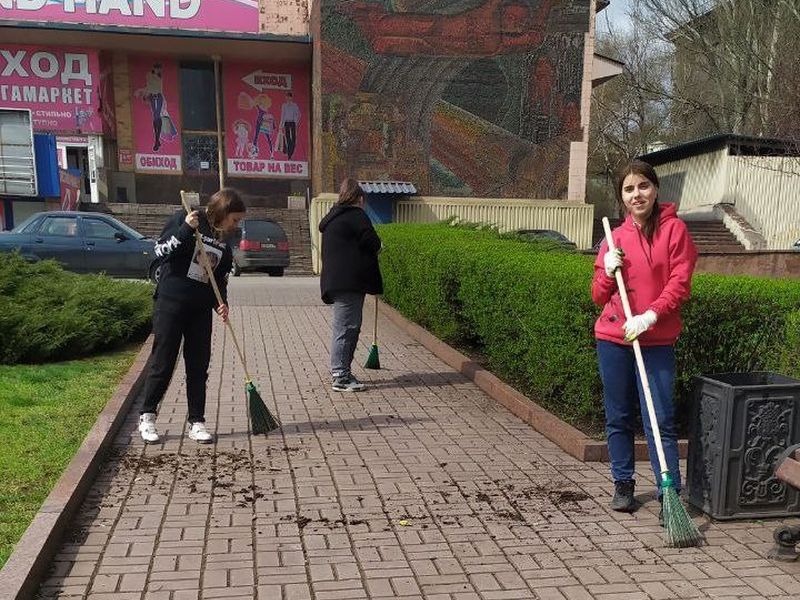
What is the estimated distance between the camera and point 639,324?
3496 millimetres

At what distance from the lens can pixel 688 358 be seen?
4.91 m

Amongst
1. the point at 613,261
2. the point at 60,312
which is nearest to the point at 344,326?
the point at 613,261

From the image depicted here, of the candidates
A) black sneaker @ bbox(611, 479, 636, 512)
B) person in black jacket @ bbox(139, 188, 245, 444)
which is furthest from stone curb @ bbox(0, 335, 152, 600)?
black sneaker @ bbox(611, 479, 636, 512)

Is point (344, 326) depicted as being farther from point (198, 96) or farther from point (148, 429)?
point (198, 96)

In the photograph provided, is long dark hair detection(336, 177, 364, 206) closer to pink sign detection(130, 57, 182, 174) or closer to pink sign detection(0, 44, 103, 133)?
pink sign detection(0, 44, 103, 133)

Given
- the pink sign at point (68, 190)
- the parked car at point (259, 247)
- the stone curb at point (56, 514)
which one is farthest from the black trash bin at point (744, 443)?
the pink sign at point (68, 190)

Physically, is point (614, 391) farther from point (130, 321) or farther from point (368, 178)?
point (368, 178)

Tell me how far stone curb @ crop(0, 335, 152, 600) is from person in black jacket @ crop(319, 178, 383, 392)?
1993 mm

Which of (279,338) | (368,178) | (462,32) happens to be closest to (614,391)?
(279,338)

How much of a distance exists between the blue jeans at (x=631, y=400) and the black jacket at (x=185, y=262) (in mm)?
2748

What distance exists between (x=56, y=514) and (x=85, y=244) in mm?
12882

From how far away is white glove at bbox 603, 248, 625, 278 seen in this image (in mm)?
3623

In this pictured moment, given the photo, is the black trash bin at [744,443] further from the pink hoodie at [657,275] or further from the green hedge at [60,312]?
the green hedge at [60,312]

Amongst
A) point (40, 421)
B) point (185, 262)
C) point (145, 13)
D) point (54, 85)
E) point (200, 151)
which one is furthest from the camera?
point (200, 151)
